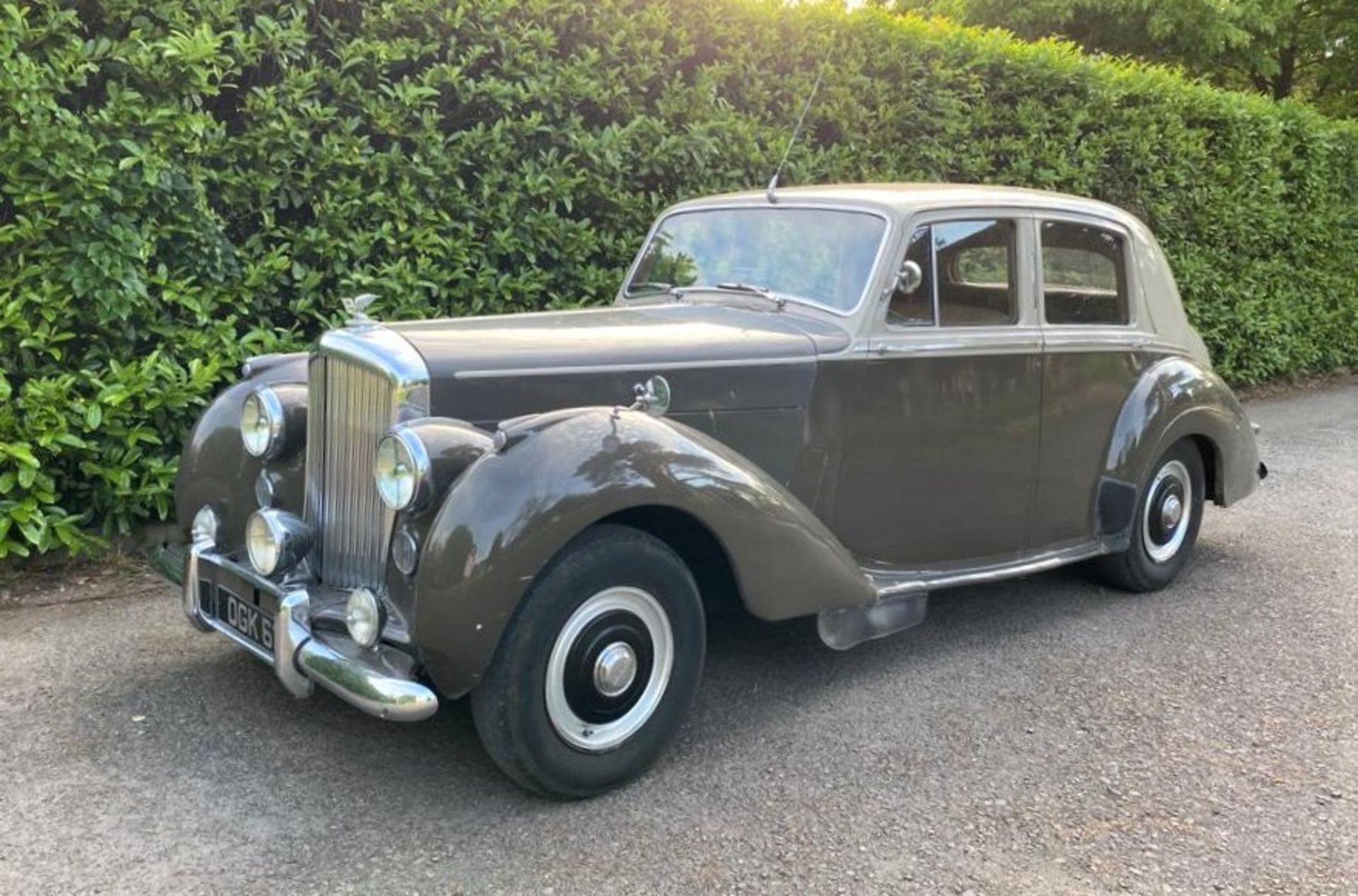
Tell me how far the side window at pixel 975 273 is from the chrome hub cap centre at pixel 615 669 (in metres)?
1.89

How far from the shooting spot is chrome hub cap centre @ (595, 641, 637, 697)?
120 inches

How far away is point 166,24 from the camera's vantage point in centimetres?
482

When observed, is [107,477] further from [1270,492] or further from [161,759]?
[1270,492]

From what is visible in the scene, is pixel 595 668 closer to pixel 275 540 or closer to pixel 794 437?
pixel 275 540

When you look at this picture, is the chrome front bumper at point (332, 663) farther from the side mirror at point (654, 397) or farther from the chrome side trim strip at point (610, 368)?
the side mirror at point (654, 397)

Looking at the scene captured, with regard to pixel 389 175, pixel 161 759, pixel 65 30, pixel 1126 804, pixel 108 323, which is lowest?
pixel 161 759

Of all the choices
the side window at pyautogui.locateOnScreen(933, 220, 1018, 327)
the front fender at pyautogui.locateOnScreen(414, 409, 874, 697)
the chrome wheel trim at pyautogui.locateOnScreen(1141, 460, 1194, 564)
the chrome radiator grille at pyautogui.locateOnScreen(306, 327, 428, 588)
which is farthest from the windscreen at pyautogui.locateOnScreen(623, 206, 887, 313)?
the chrome wheel trim at pyautogui.locateOnScreen(1141, 460, 1194, 564)

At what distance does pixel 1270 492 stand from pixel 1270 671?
3413 millimetres

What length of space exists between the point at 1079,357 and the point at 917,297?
95cm

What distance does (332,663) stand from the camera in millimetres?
2857

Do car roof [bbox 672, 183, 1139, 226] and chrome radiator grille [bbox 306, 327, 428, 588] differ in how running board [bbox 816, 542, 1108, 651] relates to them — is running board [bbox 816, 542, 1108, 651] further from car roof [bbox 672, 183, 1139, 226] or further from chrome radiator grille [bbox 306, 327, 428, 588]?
chrome radiator grille [bbox 306, 327, 428, 588]

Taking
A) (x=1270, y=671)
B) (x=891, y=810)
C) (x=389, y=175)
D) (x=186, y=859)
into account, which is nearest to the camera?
(x=186, y=859)

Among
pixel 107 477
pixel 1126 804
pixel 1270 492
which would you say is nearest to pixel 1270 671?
pixel 1126 804

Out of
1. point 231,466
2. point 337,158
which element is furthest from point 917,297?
point 337,158
